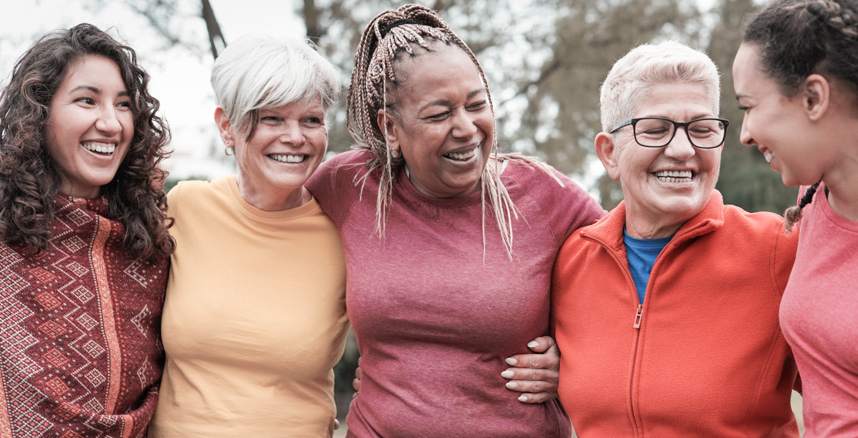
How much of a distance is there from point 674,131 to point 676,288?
0.48 metres

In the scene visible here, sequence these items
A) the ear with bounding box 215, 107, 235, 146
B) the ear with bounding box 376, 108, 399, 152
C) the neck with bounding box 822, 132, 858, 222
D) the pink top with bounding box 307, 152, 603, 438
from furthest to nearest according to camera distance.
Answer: the ear with bounding box 215, 107, 235, 146 < the ear with bounding box 376, 108, 399, 152 < the pink top with bounding box 307, 152, 603, 438 < the neck with bounding box 822, 132, 858, 222

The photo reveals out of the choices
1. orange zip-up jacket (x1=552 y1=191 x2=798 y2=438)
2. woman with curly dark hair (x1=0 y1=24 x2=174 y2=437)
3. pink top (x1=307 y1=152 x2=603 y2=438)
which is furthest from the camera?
pink top (x1=307 y1=152 x2=603 y2=438)

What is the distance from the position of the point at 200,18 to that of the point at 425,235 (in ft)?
13.6

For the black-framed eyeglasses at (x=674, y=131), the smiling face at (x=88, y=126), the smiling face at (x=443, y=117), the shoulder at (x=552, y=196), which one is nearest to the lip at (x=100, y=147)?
the smiling face at (x=88, y=126)

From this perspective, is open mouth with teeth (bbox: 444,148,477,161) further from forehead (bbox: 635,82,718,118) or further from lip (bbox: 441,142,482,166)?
forehead (bbox: 635,82,718,118)

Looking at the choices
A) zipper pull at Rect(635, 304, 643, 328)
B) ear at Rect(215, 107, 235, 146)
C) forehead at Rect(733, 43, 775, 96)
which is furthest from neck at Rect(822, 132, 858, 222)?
ear at Rect(215, 107, 235, 146)

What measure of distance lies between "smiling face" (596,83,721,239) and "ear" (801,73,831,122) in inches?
18.9

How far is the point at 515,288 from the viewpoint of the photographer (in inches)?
103

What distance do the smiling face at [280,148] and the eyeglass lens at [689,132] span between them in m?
1.20

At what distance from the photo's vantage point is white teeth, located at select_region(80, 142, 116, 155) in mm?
2684

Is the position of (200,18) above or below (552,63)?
above

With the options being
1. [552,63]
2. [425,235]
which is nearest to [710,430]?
[425,235]

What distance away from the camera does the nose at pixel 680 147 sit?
2324 mm

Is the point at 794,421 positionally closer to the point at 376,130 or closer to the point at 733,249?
the point at 733,249
